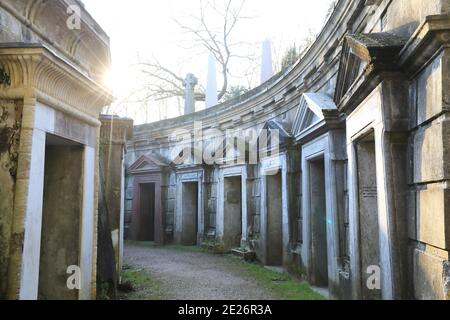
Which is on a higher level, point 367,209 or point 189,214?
point 367,209

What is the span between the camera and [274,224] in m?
8.53

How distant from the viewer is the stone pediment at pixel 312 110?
210 inches

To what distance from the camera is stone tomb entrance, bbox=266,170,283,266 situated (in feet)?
27.9

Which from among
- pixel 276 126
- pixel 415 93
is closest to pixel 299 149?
pixel 276 126

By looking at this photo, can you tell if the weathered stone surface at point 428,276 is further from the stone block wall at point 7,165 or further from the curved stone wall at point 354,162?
the stone block wall at point 7,165

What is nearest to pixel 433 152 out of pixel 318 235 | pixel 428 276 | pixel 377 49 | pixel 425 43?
pixel 425 43

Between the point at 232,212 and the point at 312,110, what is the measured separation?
17.5ft

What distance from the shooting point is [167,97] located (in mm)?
19172

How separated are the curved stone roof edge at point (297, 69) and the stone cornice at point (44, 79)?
337 centimetres

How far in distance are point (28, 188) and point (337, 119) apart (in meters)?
4.04

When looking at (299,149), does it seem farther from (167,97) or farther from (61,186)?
(167,97)

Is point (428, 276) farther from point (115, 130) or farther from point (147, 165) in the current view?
point (147, 165)

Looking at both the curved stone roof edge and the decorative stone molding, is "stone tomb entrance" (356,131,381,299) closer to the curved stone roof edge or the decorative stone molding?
the curved stone roof edge

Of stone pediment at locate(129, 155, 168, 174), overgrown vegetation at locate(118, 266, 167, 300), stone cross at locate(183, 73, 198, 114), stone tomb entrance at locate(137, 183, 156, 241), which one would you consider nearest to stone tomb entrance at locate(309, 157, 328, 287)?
overgrown vegetation at locate(118, 266, 167, 300)
